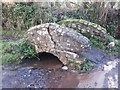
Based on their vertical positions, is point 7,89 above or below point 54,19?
below

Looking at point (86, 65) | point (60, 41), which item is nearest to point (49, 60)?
point (60, 41)

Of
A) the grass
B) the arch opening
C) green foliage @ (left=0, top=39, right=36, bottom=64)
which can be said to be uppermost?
the grass

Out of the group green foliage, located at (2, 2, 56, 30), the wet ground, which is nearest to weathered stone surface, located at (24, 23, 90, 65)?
the wet ground

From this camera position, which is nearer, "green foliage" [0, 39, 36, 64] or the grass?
"green foliage" [0, 39, 36, 64]

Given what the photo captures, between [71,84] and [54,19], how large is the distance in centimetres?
282

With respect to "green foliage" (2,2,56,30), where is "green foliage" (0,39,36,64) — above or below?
below

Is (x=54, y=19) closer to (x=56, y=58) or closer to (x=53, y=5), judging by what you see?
(x=53, y=5)

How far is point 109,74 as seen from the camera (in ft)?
16.7

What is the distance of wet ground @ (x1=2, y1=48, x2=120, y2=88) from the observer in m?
4.72

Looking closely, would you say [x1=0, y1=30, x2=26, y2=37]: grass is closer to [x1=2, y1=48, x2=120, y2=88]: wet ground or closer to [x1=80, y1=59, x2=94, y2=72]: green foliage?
[x1=2, y1=48, x2=120, y2=88]: wet ground

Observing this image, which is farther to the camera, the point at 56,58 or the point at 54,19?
the point at 54,19

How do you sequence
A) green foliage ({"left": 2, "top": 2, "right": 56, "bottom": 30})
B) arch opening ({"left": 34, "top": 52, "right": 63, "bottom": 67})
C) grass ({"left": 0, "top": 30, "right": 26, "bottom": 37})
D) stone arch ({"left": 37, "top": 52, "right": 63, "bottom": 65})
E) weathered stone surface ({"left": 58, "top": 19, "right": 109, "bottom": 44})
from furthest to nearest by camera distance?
grass ({"left": 0, "top": 30, "right": 26, "bottom": 37}), green foliage ({"left": 2, "top": 2, "right": 56, "bottom": 30}), weathered stone surface ({"left": 58, "top": 19, "right": 109, "bottom": 44}), stone arch ({"left": 37, "top": 52, "right": 63, "bottom": 65}), arch opening ({"left": 34, "top": 52, "right": 63, "bottom": 67})

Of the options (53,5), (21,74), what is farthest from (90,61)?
(53,5)

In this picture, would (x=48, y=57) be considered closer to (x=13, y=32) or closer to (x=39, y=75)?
(x=39, y=75)
